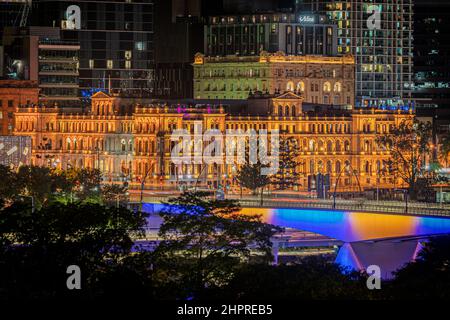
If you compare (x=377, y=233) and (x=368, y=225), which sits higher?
(x=368, y=225)

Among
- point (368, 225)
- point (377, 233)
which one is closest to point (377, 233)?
point (377, 233)

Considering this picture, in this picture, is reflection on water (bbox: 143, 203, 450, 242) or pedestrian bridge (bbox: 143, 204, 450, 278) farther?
reflection on water (bbox: 143, 203, 450, 242)

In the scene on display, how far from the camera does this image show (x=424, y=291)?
12875 centimetres

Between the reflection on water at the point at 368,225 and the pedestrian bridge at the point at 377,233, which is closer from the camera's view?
the pedestrian bridge at the point at 377,233

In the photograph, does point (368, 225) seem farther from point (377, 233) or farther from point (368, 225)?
point (377, 233)

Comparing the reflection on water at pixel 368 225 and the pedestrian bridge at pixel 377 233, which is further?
the reflection on water at pixel 368 225

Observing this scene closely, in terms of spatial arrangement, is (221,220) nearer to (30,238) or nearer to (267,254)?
(267,254)

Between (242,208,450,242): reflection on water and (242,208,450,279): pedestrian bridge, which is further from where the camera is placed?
(242,208,450,242): reflection on water

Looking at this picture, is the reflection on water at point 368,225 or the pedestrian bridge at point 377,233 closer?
the pedestrian bridge at point 377,233

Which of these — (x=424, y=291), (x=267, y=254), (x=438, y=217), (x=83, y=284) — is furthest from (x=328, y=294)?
(x=438, y=217)

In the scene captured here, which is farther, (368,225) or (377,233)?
(368,225)
